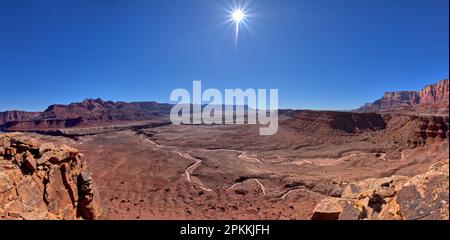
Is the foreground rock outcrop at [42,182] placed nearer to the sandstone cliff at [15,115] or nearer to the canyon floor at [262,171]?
the canyon floor at [262,171]

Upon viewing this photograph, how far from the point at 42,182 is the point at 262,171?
→ 3369 cm

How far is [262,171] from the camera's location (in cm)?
4138

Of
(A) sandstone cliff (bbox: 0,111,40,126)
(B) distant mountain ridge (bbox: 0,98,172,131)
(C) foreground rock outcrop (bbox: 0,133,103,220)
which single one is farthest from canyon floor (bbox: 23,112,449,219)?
(A) sandstone cliff (bbox: 0,111,40,126)

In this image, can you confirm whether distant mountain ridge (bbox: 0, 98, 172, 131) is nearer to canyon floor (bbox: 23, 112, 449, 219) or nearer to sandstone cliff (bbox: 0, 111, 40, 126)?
sandstone cliff (bbox: 0, 111, 40, 126)

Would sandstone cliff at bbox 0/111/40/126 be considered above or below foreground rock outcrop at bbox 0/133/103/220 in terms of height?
above

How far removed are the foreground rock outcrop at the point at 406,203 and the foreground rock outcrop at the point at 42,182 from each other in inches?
331

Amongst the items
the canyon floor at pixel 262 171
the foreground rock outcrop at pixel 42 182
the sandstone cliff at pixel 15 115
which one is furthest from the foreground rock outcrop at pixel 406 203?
the sandstone cliff at pixel 15 115

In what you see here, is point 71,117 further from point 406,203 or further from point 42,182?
point 406,203

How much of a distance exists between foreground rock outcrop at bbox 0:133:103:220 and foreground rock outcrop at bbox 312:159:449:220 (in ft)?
27.6

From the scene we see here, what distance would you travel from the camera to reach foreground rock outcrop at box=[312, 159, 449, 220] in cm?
571

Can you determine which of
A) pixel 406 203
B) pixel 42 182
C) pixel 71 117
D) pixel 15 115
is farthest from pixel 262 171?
pixel 15 115

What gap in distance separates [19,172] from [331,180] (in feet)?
104

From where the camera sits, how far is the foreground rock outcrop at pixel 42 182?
27.6ft
